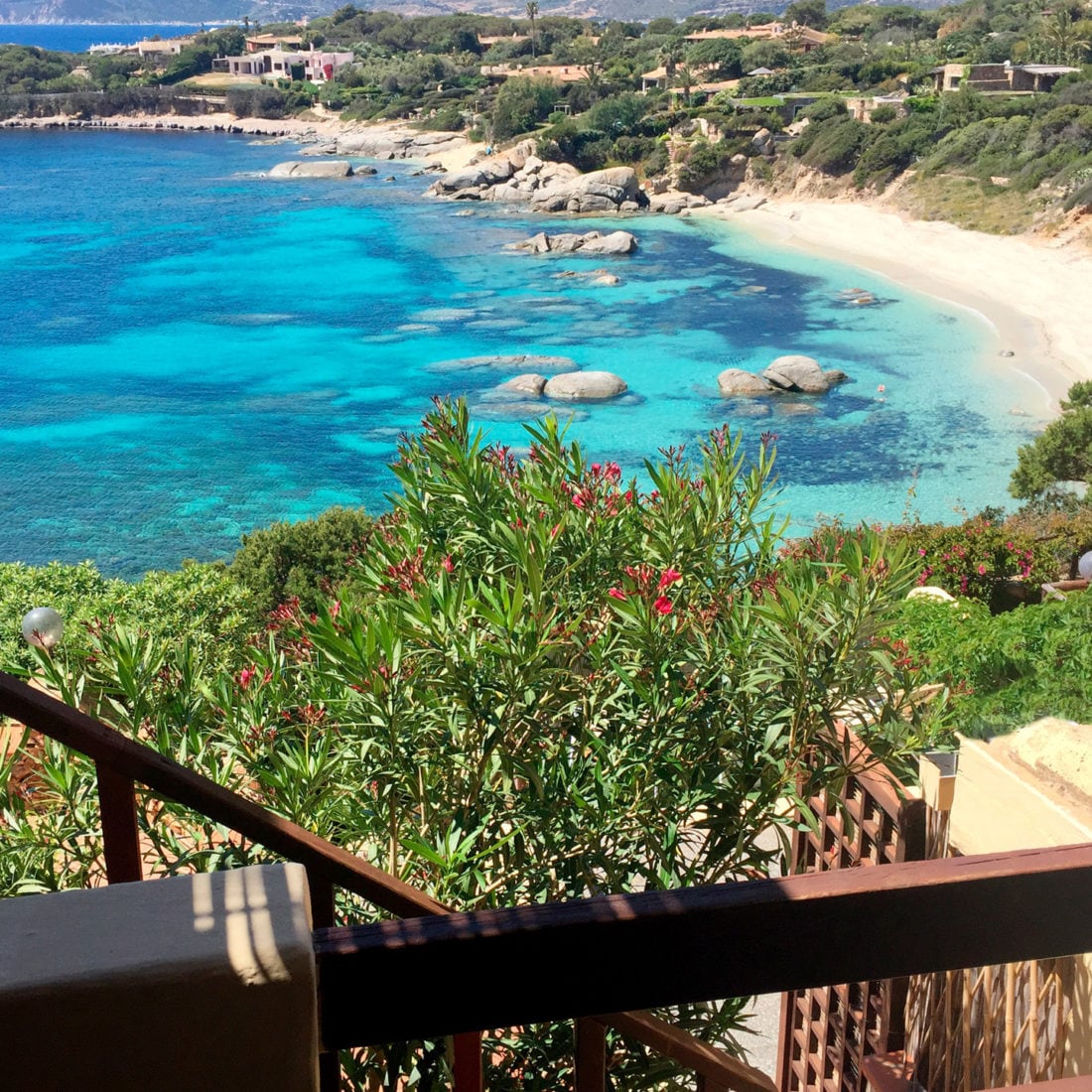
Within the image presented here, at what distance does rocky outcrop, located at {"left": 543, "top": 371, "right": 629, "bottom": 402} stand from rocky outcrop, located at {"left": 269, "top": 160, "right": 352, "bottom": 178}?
37642mm

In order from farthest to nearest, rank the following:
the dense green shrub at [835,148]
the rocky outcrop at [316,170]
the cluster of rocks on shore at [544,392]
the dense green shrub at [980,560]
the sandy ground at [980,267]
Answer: the rocky outcrop at [316,170] < the dense green shrub at [835,148] < the sandy ground at [980,267] < the cluster of rocks on shore at [544,392] < the dense green shrub at [980,560]

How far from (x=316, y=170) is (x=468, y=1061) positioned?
6354cm

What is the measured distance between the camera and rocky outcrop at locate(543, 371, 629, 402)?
→ 1028 inches

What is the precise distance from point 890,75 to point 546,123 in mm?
17106

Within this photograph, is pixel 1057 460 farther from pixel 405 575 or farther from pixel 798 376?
pixel 405 575

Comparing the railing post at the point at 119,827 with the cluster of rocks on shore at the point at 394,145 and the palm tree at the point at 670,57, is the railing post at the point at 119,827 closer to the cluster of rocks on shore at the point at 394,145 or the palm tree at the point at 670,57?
the cluster of rocks on shore at the point at 394,145

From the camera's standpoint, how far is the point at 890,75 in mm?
57281

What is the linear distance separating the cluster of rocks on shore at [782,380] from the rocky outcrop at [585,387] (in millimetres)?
2427

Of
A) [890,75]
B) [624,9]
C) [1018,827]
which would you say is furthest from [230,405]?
[624,9]

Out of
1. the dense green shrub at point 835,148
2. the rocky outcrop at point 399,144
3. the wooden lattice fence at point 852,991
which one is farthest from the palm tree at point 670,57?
the wooden lattice fence at point 852,991

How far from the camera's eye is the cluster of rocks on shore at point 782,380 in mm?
26516

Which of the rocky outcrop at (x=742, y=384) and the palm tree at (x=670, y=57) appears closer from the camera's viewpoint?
the rocky outcrop at (x=742, y=384)

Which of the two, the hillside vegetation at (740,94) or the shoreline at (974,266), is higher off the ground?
the hillside vegetation at (740,94)

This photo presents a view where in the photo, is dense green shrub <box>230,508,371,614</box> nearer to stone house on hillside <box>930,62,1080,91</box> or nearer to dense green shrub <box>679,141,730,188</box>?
dense green shrub <box>679,141,730,188</box>
